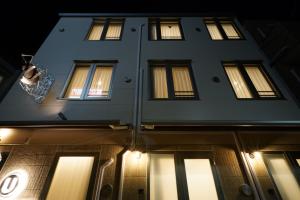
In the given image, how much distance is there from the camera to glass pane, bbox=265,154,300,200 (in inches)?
177

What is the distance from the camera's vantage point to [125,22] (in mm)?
9203

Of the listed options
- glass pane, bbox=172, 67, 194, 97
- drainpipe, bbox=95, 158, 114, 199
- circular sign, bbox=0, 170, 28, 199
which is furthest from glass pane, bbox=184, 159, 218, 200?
circular sign, bbox=0, 170, 28, 199

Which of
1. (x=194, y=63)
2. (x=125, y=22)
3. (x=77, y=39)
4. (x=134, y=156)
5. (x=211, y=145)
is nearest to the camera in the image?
(x=134, y=156)

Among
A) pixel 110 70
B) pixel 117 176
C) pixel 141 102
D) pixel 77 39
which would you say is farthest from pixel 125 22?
pixel 117 176

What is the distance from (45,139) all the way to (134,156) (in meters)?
2.34

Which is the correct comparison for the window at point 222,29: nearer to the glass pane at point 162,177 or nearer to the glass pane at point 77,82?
the glass pane at point 77,82

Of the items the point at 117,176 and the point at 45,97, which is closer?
the point at 117,176

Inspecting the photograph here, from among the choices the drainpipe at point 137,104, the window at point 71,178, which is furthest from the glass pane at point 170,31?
the window at point 71,178

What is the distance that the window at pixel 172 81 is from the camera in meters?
6.31

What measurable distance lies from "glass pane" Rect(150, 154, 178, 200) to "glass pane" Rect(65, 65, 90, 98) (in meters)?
3.25

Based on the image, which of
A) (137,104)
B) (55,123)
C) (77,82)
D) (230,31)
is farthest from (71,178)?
(230,31)

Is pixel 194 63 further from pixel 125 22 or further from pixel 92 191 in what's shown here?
pixel 92 191

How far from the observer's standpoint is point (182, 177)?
473cm

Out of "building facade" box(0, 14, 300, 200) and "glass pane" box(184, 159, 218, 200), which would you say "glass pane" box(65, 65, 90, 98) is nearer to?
"building facade" box(0, 14, 300, 200)
